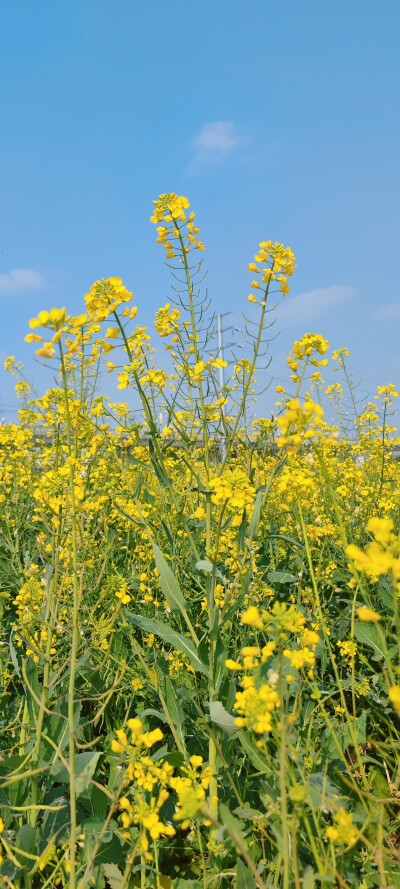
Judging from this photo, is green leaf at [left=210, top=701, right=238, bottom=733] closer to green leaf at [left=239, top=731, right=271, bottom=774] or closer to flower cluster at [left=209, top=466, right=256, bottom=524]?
green leaf at [left=239, top=731, right=271, bottom=774]

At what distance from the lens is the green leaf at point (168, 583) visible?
6.54ft

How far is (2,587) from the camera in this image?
11.7 ft

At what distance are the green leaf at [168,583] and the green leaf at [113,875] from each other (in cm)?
75

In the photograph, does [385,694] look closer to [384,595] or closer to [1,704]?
[384,595]

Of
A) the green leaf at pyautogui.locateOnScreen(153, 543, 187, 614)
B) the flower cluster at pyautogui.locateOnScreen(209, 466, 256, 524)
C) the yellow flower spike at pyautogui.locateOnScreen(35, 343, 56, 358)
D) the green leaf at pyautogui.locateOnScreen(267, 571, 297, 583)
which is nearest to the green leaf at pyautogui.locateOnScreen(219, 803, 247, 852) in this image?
the green leaf at pyautogui.locateOnScreen(153, 543, 187, 614)

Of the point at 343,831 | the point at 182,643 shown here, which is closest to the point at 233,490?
the point at 182,643

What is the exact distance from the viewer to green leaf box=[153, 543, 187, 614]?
1993mm

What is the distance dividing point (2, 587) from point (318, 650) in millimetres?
1967

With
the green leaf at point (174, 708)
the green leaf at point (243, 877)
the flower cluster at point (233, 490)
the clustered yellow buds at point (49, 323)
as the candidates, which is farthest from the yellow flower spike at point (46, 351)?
the green leaf at point (243, 877)

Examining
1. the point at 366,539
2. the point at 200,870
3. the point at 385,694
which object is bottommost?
the point at 200,870

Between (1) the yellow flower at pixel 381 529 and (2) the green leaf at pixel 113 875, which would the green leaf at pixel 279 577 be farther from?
(1) the yellow flower at pixel 381 529

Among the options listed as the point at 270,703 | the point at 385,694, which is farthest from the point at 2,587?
the point at 270,703

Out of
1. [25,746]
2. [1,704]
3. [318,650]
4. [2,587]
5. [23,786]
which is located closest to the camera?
[23,786]

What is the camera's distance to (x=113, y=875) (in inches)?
69.3
